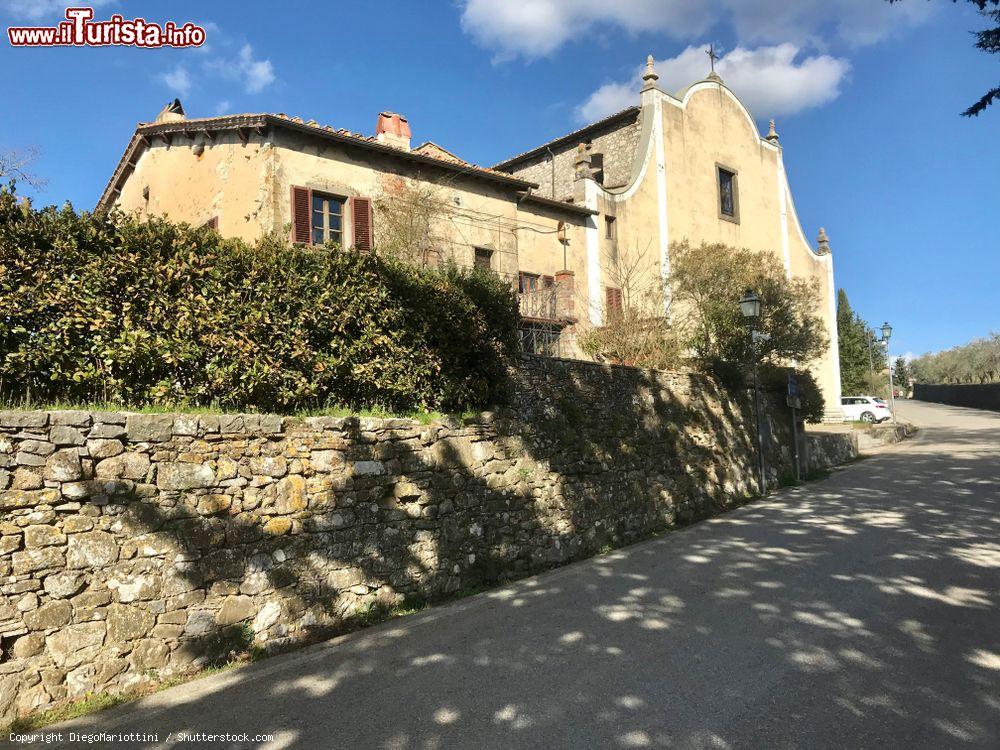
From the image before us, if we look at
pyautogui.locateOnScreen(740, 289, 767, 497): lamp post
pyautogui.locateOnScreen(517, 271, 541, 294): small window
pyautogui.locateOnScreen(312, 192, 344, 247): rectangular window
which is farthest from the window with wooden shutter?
pyautogui.locateOnScreen(312, 192, 344, 247): rectangular window

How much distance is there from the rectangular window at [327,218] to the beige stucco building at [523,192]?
3cm

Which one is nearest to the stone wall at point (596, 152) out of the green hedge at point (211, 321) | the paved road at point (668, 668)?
the green hedge at point (211, 321)

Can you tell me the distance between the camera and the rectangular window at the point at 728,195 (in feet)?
78.5

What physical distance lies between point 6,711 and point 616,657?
4.18m

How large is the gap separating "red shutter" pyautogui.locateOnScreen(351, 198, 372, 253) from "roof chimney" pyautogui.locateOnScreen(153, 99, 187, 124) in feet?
16.3

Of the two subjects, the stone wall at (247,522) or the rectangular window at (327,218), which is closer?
the stone wall at (247,522)

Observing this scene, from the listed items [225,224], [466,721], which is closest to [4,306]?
[466,721]

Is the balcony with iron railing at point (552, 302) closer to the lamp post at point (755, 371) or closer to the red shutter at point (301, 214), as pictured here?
the lamp post at point (755, 371)

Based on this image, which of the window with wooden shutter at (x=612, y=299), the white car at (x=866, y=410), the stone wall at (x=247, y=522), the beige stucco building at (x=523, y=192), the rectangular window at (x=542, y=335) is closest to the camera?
the stone wall at (x=247, y=522)

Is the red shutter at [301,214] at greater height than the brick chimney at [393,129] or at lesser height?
lesser

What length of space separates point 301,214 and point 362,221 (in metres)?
1.39

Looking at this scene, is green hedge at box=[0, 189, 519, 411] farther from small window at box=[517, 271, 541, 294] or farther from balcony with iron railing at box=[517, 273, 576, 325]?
small window at box=[517, 271, 541, 294]

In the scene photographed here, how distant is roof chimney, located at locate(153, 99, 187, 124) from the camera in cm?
1507

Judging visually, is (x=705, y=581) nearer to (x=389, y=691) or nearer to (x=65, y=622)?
(x=389, y=691)
